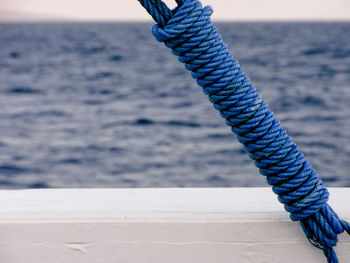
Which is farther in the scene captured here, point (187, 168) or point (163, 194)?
point (187, 168)

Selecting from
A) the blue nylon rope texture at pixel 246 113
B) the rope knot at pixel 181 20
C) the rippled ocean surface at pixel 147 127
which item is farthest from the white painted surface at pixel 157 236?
the rippled ocean surface at pixel 147 127

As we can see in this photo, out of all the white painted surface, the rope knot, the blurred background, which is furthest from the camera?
the blurred background

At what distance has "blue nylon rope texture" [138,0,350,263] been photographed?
0.96 m

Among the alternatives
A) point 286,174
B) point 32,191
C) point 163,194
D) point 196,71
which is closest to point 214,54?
point 196,71

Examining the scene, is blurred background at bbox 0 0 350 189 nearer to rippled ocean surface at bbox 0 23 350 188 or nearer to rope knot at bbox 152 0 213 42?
rippled ocean surface at bbox 0 23 350 188

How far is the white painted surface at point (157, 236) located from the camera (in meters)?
1.05

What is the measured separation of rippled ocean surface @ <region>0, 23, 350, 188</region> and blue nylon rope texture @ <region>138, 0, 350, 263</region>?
270 inches

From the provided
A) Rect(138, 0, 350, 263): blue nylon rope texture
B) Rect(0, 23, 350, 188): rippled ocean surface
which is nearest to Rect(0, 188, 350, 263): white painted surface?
Rect(138, 0, 350, 263): blue nylon rope texture

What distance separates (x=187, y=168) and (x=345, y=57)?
24510 millimetres

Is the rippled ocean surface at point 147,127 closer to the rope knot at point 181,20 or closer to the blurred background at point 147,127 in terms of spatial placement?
the blurred background at point 147,127

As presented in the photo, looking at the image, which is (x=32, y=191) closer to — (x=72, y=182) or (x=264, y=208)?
(x=264, y=208)

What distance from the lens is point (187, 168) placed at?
9.11 metres

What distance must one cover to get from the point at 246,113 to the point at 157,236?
0.33 m

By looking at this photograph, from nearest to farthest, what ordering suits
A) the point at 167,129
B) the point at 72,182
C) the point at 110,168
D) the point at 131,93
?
the point at 72,182, the point at 110,168, the point at 167,129, the point at 131,93
